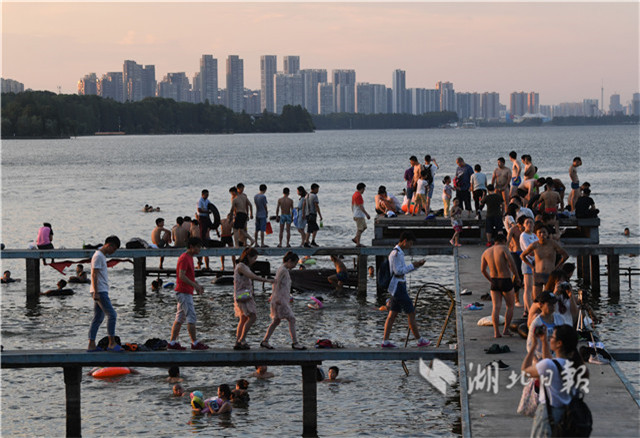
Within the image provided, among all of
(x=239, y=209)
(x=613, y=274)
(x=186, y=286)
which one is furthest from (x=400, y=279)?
(x=613, y=274)

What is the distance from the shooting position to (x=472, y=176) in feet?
93.0

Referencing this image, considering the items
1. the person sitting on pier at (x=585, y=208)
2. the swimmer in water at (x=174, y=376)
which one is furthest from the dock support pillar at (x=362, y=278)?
the swimmer in water at (x=174, y=376)

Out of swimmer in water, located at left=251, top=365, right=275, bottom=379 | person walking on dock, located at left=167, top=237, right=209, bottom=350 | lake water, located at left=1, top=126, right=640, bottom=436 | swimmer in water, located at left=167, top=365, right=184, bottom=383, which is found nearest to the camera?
person walking on dock, located at left=167, top=237, right=209, bottom=350

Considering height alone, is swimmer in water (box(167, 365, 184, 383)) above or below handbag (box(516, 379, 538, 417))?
below

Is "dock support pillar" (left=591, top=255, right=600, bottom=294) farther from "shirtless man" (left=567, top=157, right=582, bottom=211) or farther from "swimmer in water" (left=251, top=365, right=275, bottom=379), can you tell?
"swimmer in water" (left=251, top=365, right=275, bottom=379)

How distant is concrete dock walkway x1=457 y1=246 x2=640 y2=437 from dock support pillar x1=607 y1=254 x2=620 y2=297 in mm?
12979

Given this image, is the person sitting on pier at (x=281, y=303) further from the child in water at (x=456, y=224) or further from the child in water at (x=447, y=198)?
the child in water at (x=447, y=198)

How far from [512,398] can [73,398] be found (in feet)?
25.3

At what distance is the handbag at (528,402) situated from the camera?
37.9ft

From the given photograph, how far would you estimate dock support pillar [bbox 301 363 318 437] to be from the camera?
15.8 metres

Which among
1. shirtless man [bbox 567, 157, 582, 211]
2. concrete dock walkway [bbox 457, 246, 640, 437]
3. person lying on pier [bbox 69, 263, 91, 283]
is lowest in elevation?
person lying on pier [bbox 69, 263, 91, 283]

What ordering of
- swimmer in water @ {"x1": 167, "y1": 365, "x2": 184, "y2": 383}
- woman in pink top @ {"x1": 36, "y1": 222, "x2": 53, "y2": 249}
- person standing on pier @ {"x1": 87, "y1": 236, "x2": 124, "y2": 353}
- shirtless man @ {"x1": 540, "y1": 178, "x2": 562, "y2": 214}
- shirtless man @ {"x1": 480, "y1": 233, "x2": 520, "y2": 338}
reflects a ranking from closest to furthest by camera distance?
person standing on pier @ {"x1": 87, "y1": 236, "x2": 124, "y2": 353}
shirtless man @ {"x1": 480, "y1": 233, "x2": 520, "y2": 338}
swimmer in water @ {"x1": 167, "y1": 365, "x2": 184, "y2": 383}
shirtless man @ {"x1": 540, "y1": 178, "x2": 562, "y2": 214}
woman in pink top @ {"x1": 36, "y1": 222, "x2": 53, "y2": 249}

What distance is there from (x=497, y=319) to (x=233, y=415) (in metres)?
5.46

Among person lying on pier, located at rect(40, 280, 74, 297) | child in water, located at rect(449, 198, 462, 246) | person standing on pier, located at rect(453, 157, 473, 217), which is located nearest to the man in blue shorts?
child in water, located at rect(449, 198, 462, 246)
